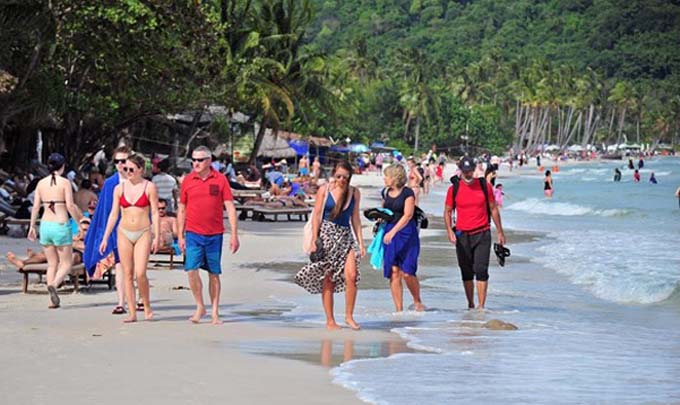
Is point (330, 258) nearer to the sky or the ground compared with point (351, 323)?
nearer to the sky

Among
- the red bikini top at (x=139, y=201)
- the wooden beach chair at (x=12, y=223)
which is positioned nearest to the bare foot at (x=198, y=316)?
the red bikini top at (x=139, y=201)

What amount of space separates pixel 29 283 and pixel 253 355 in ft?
16.8

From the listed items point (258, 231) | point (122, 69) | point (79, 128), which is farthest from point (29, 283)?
point (79, 128)

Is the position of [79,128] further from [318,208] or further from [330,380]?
[330,380]

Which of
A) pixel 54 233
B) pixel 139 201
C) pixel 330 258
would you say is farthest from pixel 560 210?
pixel 139 201

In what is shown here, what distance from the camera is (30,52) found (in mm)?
23656

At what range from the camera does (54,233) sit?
11227 mm

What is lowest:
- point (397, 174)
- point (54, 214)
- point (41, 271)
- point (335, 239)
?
point (41, 271)

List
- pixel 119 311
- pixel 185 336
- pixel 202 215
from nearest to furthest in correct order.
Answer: pixel 185 336 < pixel 202 215 < pixel 119 311

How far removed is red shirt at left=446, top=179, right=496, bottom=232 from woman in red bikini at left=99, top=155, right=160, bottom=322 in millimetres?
2908

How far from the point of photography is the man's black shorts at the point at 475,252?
11789 millimetres

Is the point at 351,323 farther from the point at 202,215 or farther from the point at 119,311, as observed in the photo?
the point at 119,311

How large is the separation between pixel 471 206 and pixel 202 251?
8.95 ft

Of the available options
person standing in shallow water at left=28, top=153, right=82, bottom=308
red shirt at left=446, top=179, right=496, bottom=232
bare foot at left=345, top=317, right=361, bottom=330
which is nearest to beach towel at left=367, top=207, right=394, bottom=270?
red shirt at left=446, top=179, right=496, bottom=232
